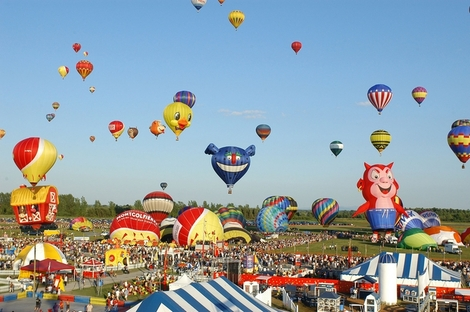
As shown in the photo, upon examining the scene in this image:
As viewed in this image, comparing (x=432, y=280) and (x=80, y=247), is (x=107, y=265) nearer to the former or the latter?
(x=80, y=247)

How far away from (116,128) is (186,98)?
315 inches

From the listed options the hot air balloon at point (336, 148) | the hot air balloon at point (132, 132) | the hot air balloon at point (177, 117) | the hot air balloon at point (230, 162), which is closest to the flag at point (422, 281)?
the hot air balloon at point (177, 117)

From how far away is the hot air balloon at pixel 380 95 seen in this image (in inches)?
1874

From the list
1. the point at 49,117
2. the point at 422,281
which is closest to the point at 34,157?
the point at 49,117

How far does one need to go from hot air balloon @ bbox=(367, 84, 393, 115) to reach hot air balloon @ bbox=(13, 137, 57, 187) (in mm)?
23934

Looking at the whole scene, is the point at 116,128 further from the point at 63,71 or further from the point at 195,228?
the point at 195,228

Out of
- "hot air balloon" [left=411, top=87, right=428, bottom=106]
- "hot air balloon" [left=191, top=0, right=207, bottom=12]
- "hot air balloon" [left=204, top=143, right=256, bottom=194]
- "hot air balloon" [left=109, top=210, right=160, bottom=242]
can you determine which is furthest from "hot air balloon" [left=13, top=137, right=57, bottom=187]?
"hot air balloon" [left=411, top=87, right=428, bottom=106]

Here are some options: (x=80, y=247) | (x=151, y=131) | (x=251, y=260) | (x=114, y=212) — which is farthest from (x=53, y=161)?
(x=114, y=212)

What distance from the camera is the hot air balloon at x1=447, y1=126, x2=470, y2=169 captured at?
48.1 meters

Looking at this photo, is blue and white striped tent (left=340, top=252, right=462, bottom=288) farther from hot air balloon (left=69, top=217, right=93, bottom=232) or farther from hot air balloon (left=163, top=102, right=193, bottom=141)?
hot air balloon (left=69, top=217, right=93, bottom=232)

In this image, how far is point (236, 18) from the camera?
4691 centimetres

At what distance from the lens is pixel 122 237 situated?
41875mm

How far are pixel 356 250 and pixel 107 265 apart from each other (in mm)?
18884

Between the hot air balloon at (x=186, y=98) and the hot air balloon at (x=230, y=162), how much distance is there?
4187 mm
